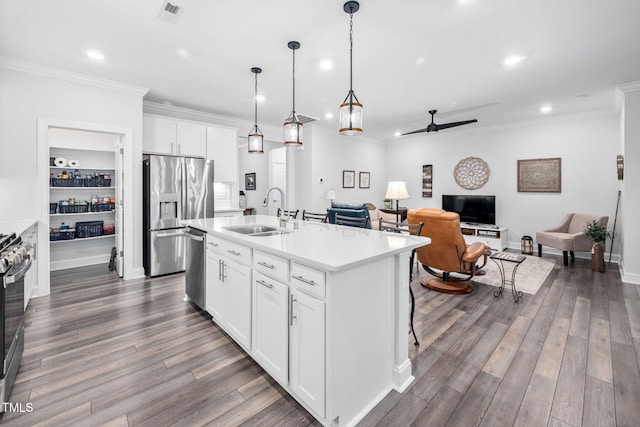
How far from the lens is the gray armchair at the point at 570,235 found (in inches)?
191

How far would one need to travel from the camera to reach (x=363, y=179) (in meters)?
7.73

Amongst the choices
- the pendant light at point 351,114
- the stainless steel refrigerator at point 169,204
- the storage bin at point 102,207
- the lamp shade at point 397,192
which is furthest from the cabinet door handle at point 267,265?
the lamp shade at point 397,192

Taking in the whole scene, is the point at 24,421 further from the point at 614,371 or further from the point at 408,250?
the point at 614,371

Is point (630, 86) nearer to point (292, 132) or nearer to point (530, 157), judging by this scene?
point (530, 157)

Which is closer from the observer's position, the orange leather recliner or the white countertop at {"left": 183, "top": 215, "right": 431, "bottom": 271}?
the white countertop at {"left": 183, "top": 215, "right": 431, "bottom": 271}

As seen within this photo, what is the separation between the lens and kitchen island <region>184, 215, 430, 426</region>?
4.93 feet

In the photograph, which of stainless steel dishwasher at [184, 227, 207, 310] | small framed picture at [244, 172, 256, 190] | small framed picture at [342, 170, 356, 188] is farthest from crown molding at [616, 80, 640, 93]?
small framed picture at [244, 172, 256, 190]

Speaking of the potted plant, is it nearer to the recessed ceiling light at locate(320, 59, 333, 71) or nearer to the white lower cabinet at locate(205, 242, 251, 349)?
the recessed ceiling light at locate(320, 59, 333, 71)

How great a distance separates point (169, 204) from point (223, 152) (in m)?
1.42

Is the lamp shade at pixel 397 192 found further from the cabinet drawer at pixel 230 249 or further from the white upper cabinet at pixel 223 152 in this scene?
the cabinet drawer at pixel 230 249

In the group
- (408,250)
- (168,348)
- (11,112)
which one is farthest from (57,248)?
(408,250)

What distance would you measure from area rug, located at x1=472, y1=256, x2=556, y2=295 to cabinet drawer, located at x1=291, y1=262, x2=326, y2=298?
3310 millimetres

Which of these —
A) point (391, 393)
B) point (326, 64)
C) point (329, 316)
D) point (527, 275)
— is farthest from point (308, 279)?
point (527, 275)

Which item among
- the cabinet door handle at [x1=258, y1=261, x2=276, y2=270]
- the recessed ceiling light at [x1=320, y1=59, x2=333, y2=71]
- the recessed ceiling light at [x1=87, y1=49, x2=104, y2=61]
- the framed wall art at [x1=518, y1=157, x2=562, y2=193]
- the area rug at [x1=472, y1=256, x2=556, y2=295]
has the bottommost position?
the area rug at [x1=472, y1=256, x2=556, y2=295]
